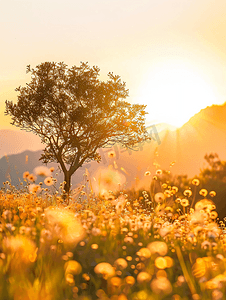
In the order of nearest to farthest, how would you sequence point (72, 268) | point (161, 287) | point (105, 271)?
point (161, 287) < point (105, 271) < point (72, 268)

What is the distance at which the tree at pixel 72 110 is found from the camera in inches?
768

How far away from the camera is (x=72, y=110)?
64.4ft

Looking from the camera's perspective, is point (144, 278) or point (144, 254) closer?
→ point (144, 278)

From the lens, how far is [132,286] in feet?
11.0

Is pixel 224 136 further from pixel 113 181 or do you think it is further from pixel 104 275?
pixel 104 275

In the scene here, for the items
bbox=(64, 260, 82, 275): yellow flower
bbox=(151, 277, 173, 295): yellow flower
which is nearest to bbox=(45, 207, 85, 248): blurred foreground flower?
bbox=(64, 260, 82, 275): yellow flower

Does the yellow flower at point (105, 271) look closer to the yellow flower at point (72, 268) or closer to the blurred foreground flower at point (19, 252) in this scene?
the yellow flower at point (72, 268)

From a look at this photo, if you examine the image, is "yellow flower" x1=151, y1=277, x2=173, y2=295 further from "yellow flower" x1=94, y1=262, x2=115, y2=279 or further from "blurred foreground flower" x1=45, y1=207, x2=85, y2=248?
"blurred foreground flower" x1=45, y1=207, x2=85, y2=248

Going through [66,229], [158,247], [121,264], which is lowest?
[158,247]

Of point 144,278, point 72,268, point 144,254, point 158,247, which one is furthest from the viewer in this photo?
point 158,247

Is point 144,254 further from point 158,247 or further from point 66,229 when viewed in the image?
point 66,229

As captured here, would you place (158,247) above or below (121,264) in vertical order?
below

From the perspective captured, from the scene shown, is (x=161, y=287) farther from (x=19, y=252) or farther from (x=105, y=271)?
(x=19, y=252)

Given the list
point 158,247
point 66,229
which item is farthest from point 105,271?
point 66,229
